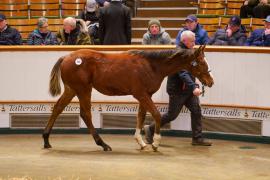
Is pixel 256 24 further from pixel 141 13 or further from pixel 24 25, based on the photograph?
pixel 24 25

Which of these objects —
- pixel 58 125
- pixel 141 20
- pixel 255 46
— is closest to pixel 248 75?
pixel 255 46

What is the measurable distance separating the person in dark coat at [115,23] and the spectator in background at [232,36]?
1669mm

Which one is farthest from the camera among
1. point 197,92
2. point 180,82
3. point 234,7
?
point 234,7

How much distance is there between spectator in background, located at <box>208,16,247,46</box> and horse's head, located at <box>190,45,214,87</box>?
67.9 inches

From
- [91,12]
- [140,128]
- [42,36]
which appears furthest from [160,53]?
[91,12]

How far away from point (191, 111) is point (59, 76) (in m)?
2.04

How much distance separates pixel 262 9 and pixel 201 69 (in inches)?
187

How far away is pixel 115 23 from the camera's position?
553 inches

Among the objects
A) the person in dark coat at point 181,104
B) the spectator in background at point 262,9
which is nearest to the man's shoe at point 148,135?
the person in dark coat at point 181,104

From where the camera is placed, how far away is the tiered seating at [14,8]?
18.6 metres

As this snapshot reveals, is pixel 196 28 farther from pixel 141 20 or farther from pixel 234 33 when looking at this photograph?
pixel 141 20

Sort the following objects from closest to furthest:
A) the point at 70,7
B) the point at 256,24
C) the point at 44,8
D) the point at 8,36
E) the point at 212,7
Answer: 1. the point at 8,36
2. the point at 256,24
3. the point at 212,7
4. the point at 70,7
5. the point at 44,8

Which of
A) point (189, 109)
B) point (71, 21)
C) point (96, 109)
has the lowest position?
point (96, 109)

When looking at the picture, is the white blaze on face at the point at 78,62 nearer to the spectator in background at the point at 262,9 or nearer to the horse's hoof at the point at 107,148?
the horse's hoof at the point at 107,148
